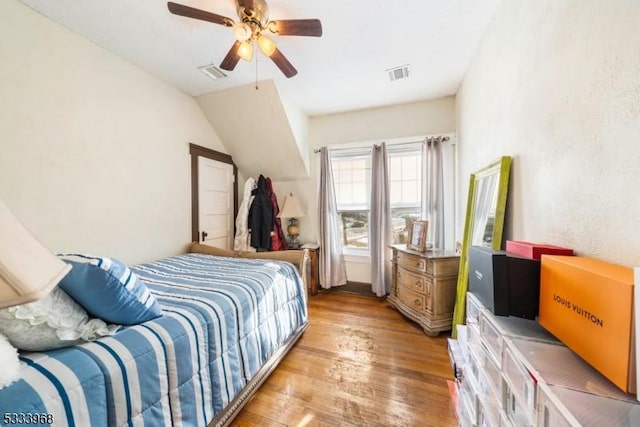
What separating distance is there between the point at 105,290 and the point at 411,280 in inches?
95.4

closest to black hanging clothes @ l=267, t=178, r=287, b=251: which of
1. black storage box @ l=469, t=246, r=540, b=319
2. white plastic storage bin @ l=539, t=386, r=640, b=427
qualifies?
black storage box @ l=469, t=246, r=540, b=319

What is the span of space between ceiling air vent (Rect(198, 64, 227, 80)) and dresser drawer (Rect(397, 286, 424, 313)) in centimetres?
300

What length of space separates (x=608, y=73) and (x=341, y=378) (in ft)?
6.77

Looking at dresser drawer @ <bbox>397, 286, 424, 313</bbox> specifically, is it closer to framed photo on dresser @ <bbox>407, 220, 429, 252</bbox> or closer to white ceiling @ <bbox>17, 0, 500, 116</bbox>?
framed photo on dresser @ <bbox>407, 220, 429, 252</bbox>

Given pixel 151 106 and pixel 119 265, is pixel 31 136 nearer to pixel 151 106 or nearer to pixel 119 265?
pixel 151 106

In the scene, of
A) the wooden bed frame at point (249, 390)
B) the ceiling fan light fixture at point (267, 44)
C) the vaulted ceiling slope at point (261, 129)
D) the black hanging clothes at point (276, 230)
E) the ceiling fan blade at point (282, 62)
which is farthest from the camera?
the black hanging clothes at point (276, 230)

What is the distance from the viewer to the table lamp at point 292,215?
332 centimetres

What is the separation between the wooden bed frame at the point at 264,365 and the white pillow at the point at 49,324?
76 centimetres

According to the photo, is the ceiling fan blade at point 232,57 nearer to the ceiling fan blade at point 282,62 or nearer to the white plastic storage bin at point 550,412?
the ceiling fan blade at point 282,62

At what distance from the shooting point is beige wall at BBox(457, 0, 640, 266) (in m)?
0.71

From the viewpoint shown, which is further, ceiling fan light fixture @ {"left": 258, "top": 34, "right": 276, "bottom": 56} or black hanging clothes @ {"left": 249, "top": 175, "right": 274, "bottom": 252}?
black hanging clothes @ {"left": 249, "top": 175, "right": 274, "bottom": 252}

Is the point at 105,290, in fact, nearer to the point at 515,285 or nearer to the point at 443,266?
the point at 515,285

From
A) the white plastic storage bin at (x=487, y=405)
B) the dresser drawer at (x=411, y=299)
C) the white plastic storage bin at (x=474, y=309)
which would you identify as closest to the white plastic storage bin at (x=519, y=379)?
the white plastic storage bin at (x=487, y=405)

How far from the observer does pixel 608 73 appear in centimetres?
77
